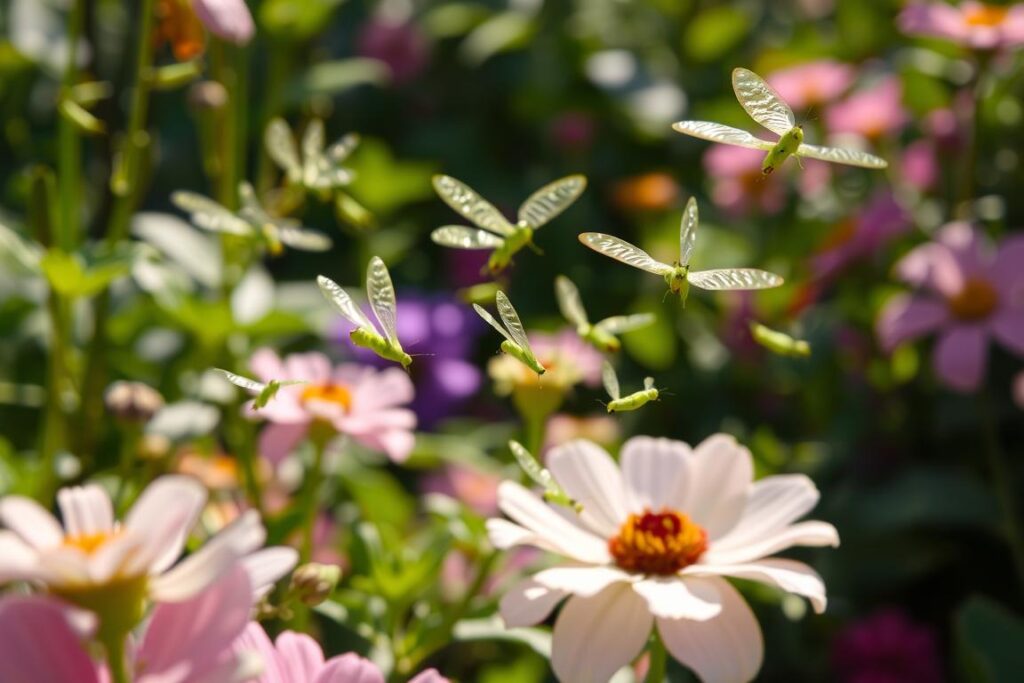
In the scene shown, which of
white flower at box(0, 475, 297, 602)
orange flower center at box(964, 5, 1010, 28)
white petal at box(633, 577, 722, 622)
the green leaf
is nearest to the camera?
white flower at box(0, 475, 297, 602)

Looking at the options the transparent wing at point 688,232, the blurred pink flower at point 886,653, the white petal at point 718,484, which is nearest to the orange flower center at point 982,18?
the blurred pink flower at point 886,653

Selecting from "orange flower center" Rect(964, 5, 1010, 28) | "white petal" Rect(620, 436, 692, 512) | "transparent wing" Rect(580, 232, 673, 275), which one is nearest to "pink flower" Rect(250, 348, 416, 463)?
"white petal" Rect(620, 436, 692, 512)

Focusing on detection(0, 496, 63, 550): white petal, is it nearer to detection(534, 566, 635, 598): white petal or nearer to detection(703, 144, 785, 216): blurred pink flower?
detection(534, 566, 635, 598): white petal

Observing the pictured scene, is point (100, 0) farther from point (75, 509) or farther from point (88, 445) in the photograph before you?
point (75, 509)

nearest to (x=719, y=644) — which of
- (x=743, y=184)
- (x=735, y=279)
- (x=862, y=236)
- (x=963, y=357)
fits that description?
(x=735, y=279)

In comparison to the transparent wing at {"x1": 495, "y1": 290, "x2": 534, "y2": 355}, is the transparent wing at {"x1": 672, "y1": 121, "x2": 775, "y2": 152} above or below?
above

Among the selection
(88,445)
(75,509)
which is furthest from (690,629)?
(88,445)

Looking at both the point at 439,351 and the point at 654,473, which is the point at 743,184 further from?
the point at 654,473
